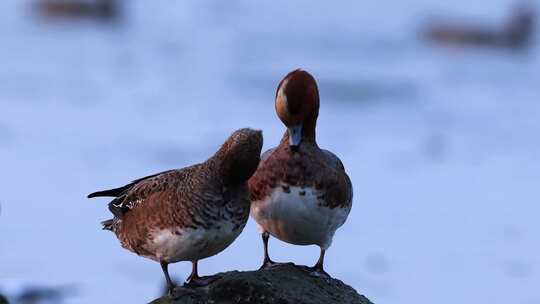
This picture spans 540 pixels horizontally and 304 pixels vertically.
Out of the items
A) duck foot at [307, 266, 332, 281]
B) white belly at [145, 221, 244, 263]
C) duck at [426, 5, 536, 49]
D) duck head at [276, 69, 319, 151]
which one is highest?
duck head at [276, 69, 319, 151]

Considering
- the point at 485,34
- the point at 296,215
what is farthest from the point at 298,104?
the point at 485,34

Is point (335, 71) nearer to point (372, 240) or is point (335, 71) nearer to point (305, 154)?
point (372, 240)

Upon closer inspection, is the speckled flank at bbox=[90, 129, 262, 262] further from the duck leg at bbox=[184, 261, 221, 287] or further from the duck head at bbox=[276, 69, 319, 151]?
the duck head at bbox=[276, 69, 319, 151]

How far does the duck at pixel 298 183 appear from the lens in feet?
20.6

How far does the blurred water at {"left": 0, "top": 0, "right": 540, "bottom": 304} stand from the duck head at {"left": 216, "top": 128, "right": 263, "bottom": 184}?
18.1ft

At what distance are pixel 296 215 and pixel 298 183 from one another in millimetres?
149

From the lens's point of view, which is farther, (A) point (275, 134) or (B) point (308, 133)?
(A) point (275, 134)

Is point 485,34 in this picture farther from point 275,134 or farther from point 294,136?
point 294,136

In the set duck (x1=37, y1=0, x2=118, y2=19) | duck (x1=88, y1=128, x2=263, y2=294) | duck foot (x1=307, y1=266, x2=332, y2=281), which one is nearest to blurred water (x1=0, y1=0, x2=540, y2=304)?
duck (x1=37, y1=0, x2=118, y2=19)

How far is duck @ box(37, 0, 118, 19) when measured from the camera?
33.5 m

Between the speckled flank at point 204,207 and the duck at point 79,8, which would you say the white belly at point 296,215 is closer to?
the speckled flank at point 204,207

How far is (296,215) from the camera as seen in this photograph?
6.26 meters

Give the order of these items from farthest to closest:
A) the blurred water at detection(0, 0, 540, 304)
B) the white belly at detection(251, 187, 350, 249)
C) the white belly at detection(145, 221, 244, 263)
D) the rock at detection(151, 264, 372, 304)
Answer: the blurred water at detection(0, 0, 540, 304) < the white belly at detection(251, 187, 350, 249) < the rock at detection(151, 264, 372, 304) < the white belly at detection(145, 221, 244, 263)

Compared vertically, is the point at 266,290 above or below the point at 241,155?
below
